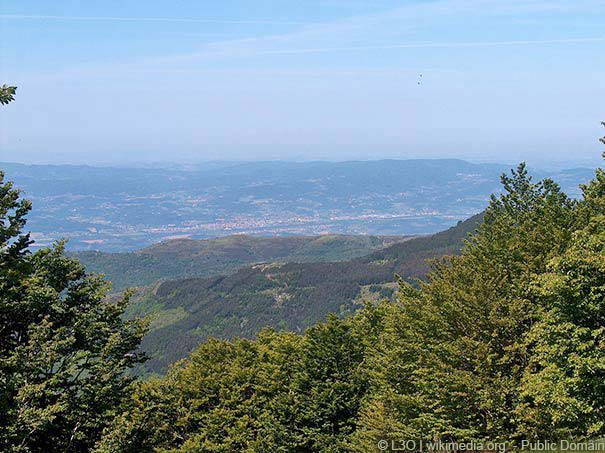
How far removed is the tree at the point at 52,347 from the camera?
22.5 m

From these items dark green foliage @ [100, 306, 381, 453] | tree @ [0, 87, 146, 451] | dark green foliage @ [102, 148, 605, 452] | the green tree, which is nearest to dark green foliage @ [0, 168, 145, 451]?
tree @ [0, 87, 146, 451]

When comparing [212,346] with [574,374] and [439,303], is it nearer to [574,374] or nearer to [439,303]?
[439,303]

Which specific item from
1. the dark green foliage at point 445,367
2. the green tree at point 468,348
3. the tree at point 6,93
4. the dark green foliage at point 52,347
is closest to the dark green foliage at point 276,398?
the dark green foliage at point 445,367

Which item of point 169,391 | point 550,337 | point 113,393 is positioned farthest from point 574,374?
point 169,391

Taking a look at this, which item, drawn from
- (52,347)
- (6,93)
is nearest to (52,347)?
(52,347)

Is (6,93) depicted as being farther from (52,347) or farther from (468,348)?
(468,348)

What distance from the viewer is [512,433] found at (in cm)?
2806

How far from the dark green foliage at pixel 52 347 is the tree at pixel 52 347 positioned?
0.15 feet

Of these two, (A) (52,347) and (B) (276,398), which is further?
(B) (276,398)

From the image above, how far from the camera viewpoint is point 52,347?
24703 mm

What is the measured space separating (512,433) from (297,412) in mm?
20653

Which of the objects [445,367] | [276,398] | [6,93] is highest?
[6,93]

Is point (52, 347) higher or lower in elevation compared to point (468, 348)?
higher

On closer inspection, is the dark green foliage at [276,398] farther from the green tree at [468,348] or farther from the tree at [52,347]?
the tree at [52,347]
